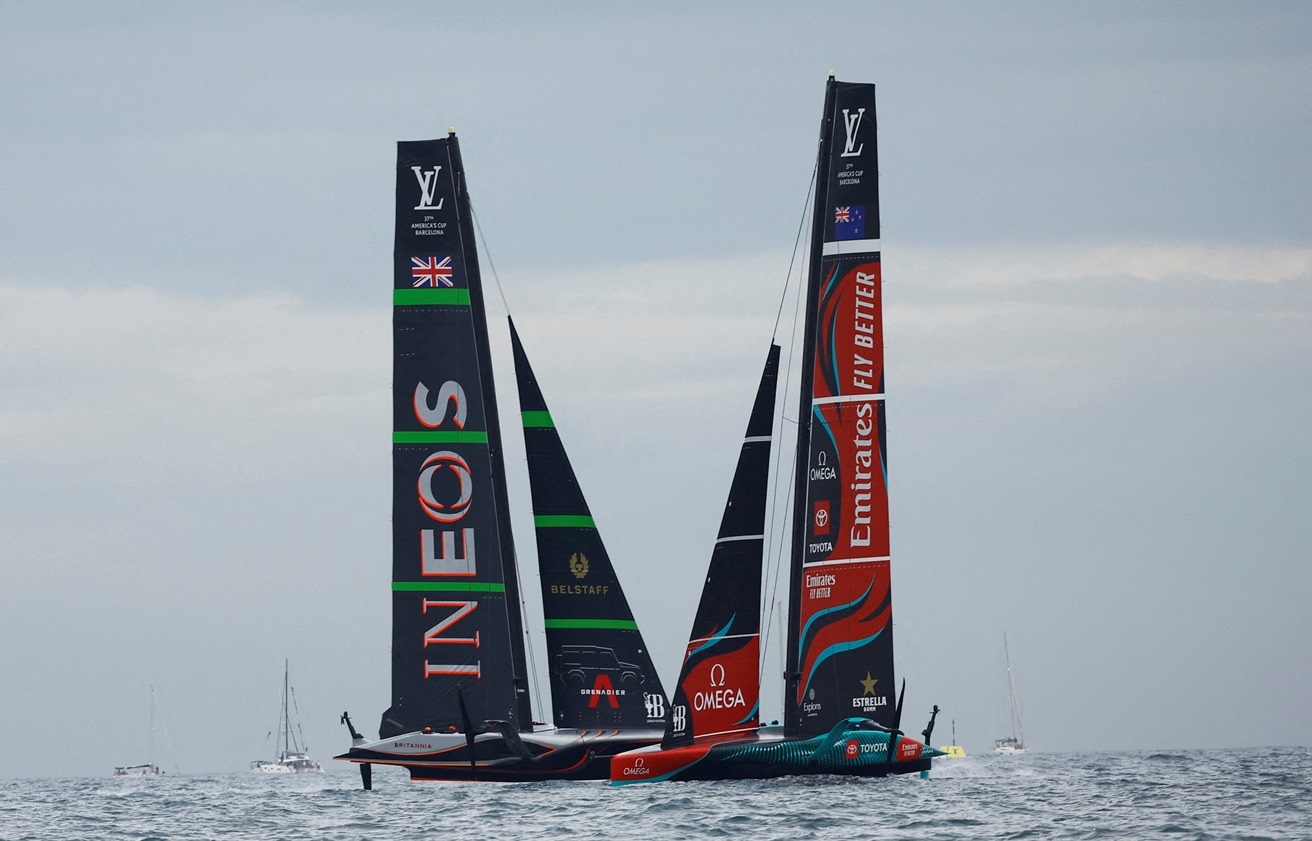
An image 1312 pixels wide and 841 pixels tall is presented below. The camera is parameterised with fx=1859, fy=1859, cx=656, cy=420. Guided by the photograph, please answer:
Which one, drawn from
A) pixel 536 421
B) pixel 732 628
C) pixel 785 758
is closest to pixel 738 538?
pixel 732 628

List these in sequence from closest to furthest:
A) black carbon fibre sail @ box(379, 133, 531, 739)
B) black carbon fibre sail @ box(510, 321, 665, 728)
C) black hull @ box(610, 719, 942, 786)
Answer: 1. black hull @ box(610, 719, 942, 786)
2. black carbon fibre sail @ box(379, 133, 531, 739)
3. black carbon fibre sail @ box(510, 321, 665, 728)

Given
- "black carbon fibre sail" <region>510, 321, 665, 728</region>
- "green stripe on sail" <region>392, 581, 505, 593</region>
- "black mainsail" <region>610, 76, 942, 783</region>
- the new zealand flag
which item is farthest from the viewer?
"black carbon fibre sail" <region>510, 321, 665, 728</region>

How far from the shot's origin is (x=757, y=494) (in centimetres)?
3459

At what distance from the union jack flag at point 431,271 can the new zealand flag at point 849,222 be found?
8.50 metres

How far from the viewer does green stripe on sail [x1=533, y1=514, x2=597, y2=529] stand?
126 feet

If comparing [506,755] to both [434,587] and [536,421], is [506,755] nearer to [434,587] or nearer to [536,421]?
[434,587]

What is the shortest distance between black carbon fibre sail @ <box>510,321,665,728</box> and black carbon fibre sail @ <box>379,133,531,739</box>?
0.93m

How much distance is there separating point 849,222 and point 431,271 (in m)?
9.07

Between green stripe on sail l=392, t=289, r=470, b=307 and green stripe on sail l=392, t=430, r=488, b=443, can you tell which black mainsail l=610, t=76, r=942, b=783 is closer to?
green stripe on sail l=392, t=430, r=488, b=443

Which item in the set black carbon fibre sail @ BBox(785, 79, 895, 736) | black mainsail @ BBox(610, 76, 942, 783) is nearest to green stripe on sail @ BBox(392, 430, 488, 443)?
black mainsail @ BBox(610, 76, 942, 783)

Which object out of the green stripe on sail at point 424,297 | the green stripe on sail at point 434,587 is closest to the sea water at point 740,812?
the green stripe on sail at point 434,587

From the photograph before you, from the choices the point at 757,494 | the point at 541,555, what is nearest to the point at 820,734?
the point at 757,494

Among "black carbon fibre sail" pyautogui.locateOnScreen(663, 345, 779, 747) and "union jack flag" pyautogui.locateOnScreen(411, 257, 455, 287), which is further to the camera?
"union jack flag" pyautogui.locateOnScreen(411, 257, 455, 287)

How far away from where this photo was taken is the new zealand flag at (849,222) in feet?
112
